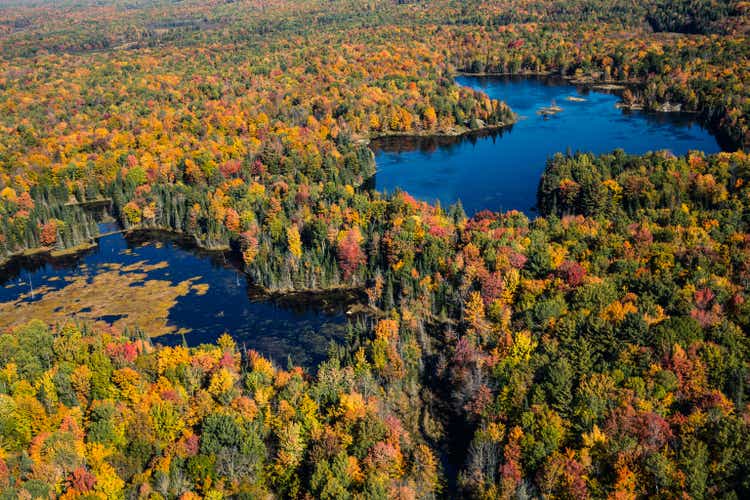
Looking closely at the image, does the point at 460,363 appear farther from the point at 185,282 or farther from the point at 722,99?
the point at 722,99

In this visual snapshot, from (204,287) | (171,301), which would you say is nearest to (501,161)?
(204,287)

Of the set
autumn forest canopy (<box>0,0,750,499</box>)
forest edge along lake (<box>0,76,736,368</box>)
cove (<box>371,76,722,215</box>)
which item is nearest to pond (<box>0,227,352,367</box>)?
forest edge along lake (<box>0,76,736,368</box>)

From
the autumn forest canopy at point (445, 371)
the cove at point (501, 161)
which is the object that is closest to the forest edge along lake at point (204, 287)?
the cove at point (501, 161)

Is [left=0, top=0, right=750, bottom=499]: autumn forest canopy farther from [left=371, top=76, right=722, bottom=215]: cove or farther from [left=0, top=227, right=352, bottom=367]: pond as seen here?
[left=371, top=76, right=722, bottom=215]: cove

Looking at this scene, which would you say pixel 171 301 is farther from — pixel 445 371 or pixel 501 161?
pixel 501 161

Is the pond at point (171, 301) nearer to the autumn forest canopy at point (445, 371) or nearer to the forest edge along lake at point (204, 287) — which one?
the forest edge along lake at point (204, 287)

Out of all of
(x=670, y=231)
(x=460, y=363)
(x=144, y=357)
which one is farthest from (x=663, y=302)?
(x=144, y=357)

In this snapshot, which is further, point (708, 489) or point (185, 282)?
point (185, 282)

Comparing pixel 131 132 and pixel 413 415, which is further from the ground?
pixel 131 132
